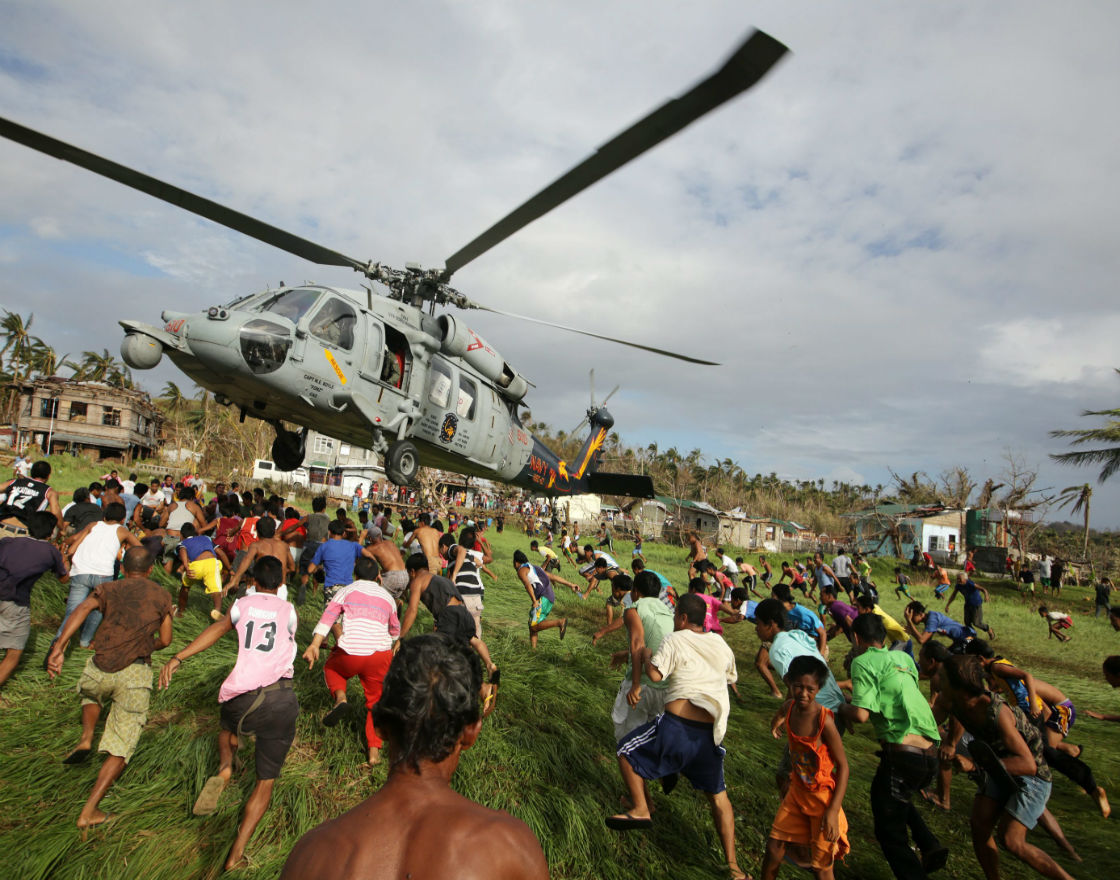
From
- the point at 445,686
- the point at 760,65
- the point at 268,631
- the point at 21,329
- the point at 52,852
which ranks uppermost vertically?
the point at 21,329

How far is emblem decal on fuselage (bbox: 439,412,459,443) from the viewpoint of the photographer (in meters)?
10.5

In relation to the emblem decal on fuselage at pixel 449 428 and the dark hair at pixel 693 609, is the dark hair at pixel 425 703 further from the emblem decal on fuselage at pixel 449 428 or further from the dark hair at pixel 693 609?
the emblem decal on fuselage at pixel 449 428

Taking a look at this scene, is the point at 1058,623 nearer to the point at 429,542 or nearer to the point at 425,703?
the point at 429,542

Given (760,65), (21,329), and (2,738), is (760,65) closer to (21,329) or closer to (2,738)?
(2,738)

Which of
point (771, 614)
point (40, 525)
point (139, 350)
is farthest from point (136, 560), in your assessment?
point (771, 614)

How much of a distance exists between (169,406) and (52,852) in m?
71.6

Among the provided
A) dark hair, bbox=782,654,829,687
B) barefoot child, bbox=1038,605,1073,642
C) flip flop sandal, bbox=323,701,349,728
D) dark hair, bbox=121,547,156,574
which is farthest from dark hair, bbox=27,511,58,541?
barefoot child, bbox=1038,605,1073,642

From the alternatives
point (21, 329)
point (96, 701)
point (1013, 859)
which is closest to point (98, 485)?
point (96, 701)

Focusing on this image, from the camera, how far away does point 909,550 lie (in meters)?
40.6

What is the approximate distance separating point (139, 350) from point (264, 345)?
52.5 inches

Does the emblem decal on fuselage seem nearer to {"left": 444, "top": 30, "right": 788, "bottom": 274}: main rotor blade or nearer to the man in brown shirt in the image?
{"left": 444, "top": 30, "right": 788, "bottom": 274}: main rotor blade

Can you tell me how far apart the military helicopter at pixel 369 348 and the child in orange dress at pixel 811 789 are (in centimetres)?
421

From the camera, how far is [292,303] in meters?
8.52

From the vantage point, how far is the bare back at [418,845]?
4.32 feet
